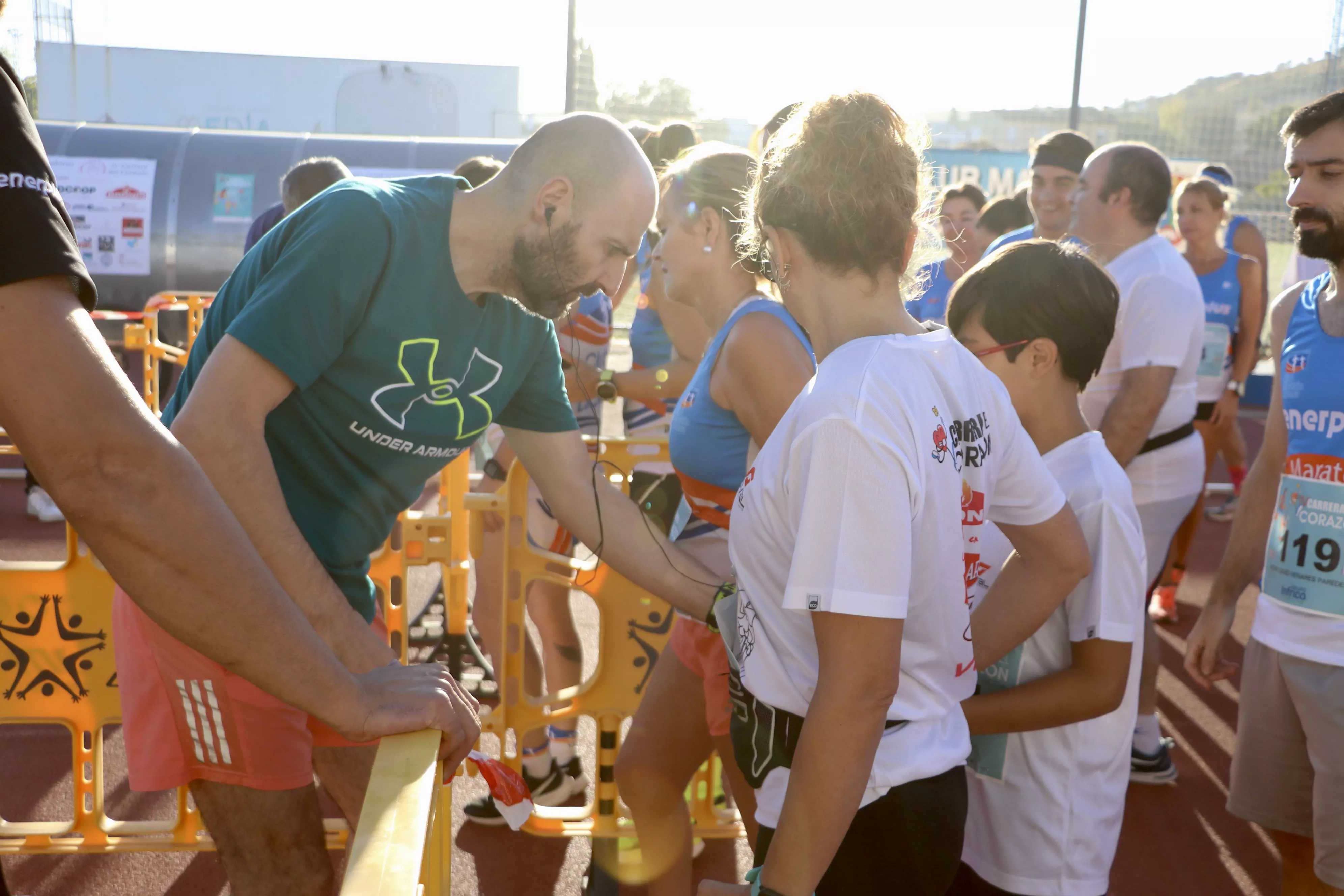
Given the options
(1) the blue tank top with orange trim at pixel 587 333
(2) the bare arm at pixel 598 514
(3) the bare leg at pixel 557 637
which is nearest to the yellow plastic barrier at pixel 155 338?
(1) the blue tank top with orange trim at pixel 587 333

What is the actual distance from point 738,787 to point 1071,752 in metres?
0.85

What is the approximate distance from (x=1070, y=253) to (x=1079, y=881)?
1.28 metres

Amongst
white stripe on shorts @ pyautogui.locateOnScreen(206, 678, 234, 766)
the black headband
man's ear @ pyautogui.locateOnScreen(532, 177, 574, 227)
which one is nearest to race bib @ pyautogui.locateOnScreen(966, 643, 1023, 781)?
man's ear @ pyautogui.locateOnScreen(532, 177, 574, 227)

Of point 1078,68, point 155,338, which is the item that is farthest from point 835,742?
point 1078,68

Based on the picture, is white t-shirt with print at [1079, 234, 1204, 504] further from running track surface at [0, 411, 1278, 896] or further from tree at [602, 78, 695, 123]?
tree at [602, 78, 695, 123]

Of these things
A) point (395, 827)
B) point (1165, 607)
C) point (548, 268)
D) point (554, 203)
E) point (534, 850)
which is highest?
point (554, 203)

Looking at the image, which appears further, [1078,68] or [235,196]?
[1078,68]

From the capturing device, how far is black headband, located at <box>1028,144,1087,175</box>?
5.70m

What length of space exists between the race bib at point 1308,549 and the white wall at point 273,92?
18.5 m

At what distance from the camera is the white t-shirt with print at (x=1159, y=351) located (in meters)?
4.07

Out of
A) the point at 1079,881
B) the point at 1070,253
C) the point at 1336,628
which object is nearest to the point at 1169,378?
the point at 1336,628

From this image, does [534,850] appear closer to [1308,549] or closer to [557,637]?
[557,637]

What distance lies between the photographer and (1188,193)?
277 inches

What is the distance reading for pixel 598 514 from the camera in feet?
8.66
